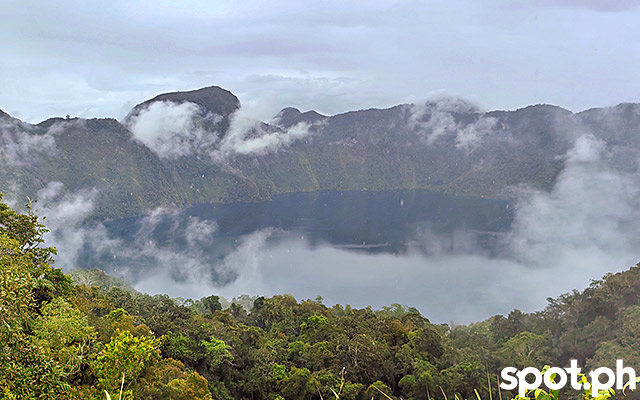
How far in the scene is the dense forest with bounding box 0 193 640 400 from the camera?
6961mm

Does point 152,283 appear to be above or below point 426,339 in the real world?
below

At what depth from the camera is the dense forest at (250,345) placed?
6961 millimetres

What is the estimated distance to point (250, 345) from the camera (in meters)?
23.8

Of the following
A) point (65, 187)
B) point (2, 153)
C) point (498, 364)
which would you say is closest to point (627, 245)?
point (498, 364)

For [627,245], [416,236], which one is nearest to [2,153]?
[416,236]

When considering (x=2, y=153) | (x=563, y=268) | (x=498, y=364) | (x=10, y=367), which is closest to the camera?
(x=10, y=367)

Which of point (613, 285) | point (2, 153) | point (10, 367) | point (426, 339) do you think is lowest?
point (426, 339)

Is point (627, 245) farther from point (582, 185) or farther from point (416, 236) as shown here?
point (582, 185)

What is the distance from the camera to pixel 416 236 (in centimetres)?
10650

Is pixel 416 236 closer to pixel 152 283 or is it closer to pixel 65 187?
pixel 152 283

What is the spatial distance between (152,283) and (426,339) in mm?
64841

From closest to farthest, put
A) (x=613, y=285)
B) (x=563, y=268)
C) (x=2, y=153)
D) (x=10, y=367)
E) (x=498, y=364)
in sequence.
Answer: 1. (x=10, y=367)
2. (x=498, y=364)
3. (x=613, y=285)
4. (x=563, y=268)
5. (x=2, y=153)

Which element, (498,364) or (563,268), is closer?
(498,364)

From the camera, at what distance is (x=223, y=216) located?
487 ft
